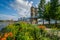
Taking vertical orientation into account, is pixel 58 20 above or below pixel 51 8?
below

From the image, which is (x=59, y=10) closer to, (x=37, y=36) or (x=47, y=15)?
(x=47, y=15)

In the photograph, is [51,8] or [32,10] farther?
[32,10]

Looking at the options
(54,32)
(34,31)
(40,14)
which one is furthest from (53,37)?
(40,14)

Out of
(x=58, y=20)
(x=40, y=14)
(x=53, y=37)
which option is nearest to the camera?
(x=53, y=37)

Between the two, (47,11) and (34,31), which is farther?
(47,11)

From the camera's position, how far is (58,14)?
2750 centimetres

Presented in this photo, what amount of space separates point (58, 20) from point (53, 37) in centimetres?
2312

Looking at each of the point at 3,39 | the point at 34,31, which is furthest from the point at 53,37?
the point at 3,39

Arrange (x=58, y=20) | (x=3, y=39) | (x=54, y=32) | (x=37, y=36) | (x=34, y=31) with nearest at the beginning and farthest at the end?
(x=3, y=39), (x=37, y=36), (x=34, y=31), (x=54, y=32), (x=58, y=20)

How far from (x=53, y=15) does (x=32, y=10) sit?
Answer: 1394 cm

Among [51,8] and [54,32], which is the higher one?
[51,8]

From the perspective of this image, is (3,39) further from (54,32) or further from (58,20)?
(58,20)

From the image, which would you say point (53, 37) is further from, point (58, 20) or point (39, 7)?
point (39, 7)

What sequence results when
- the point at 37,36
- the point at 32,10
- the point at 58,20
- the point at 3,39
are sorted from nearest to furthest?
1. the point at 3,39
2. the point at 37,36
3. the point at 58,20
4. the point at 32,10
